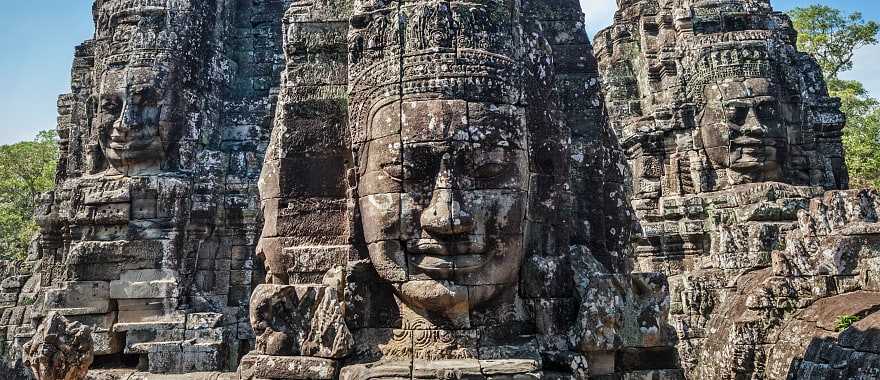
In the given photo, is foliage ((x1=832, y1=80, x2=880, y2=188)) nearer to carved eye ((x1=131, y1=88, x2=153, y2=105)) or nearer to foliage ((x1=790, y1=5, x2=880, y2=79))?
foliage ((x1=790, y1=5, x2=880, y2=79))

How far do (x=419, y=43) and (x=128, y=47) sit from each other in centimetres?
723

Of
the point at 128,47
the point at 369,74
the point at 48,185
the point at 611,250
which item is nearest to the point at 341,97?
the point at 369,74

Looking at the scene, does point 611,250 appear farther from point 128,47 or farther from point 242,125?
point 128,47

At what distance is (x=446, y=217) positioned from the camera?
13.8 feet

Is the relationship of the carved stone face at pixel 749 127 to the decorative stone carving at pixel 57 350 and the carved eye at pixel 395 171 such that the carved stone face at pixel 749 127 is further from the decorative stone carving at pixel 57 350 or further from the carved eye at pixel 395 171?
the decorative stone carving at pixel 57 350

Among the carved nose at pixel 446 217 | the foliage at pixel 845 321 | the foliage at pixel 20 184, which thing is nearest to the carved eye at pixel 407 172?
the carved nose at pixel 446 217

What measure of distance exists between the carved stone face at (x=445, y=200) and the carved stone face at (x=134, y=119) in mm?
6489

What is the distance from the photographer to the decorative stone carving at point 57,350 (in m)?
5.25

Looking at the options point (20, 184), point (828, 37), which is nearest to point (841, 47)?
point (828, 37)

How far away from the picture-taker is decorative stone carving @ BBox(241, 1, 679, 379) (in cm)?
432

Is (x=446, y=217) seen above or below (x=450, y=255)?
above

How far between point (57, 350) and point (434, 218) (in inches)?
136

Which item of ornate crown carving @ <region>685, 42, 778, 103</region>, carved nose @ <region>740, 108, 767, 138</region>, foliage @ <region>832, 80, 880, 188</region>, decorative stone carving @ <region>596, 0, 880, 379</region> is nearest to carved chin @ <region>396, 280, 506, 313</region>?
decorative stone carving @ <region>596, 0, 880, 379</region>

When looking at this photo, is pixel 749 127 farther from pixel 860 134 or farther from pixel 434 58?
pixel 860 134
